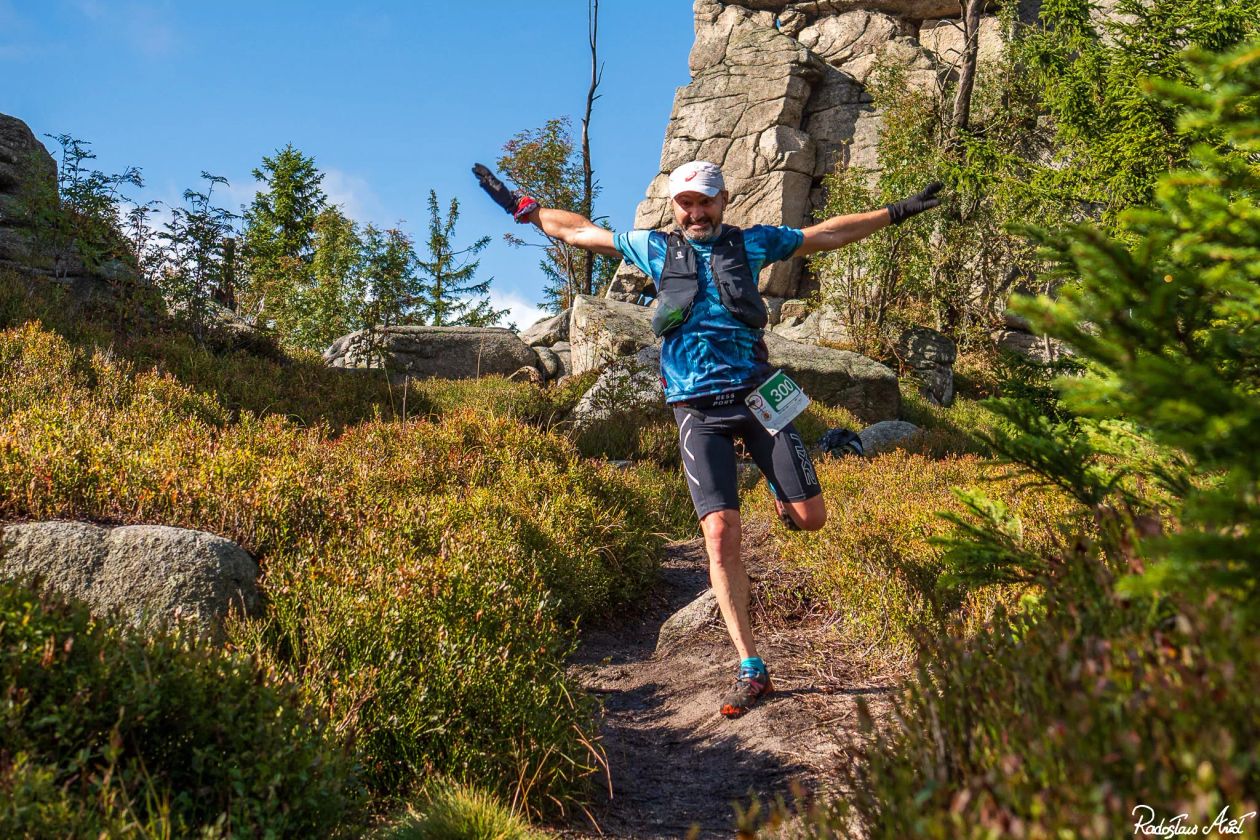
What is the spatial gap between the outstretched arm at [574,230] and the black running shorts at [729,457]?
4.37 feet

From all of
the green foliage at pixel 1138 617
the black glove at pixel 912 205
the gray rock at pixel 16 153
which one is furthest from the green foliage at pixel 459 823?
the gray rock at pixel 16 153

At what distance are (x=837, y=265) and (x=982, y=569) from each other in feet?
62.0

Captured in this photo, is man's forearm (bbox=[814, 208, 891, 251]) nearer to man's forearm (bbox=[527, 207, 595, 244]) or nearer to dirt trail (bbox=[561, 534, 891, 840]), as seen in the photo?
man's forearm (bbox=[527, 207, 595, 244])

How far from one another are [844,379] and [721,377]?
12067 millimetres

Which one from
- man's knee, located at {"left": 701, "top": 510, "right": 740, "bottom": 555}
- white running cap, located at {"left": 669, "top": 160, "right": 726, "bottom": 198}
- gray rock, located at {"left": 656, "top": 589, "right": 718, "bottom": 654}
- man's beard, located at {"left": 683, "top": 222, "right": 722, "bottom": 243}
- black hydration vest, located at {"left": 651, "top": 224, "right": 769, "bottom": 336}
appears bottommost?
gray rock, located at {"left": 656, "top": 589, "right": 718, "bottom": 654}

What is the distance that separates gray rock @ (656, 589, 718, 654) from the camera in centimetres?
601

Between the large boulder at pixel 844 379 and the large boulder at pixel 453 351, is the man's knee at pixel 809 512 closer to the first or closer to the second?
the large boulder at pixel 844 379

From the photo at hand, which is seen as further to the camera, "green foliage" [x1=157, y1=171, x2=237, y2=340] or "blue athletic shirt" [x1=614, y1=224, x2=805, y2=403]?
"green foliage" [x1=157, y1=171, x2=237, y2=340]

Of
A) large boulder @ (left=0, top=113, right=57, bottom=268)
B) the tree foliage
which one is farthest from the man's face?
large boulder @ (left=0, top=113, right=57, bottom=268)

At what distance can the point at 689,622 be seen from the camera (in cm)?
609

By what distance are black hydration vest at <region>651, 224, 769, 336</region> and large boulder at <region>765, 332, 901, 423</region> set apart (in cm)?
1075

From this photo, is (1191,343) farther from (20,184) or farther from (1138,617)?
(20,184)

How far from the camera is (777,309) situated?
2669 cm

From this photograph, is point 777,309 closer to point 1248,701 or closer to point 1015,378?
point 1015,378
